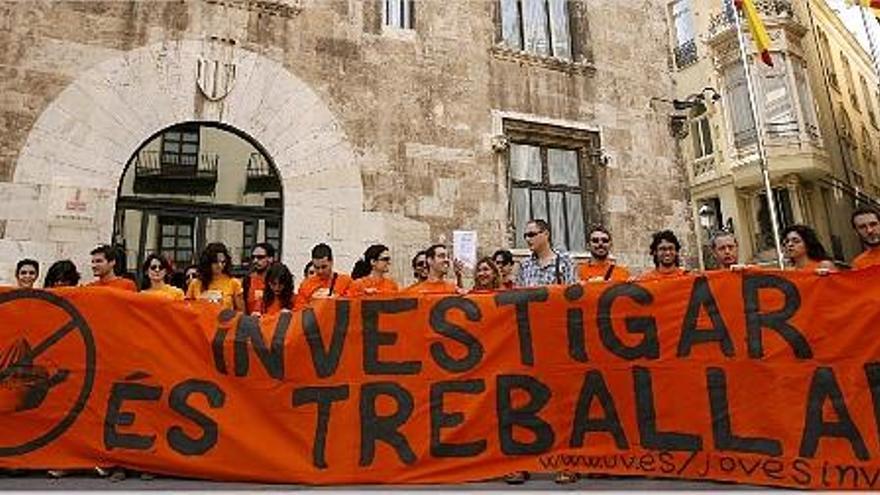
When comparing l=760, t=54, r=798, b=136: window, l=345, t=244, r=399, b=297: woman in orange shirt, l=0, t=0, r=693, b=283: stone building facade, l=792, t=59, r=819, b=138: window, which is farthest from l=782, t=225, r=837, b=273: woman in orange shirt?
l=792, t=59, r=819, b=138: window

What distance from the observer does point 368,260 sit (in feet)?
23.3

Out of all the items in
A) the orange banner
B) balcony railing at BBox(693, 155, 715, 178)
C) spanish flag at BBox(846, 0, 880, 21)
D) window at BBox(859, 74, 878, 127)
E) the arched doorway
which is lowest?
the orange banner

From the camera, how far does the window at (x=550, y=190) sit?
10688 millimetres

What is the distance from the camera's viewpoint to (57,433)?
186 inches

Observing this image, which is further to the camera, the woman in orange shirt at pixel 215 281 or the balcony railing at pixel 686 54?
the balcony railing at pixel 686 54

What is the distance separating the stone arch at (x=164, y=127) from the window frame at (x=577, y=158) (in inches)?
93.9

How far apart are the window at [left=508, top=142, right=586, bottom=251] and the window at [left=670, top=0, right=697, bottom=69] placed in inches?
751

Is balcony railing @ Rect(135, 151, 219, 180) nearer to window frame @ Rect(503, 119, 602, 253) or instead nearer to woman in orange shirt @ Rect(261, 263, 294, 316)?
woman in orange shirt @ Rect(261, 263, 294, 316)

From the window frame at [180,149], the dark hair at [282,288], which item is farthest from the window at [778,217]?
the dark hair at [282,288]

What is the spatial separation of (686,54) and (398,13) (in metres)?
20.8

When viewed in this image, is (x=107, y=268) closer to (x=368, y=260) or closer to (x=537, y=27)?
(x=368, y=260)

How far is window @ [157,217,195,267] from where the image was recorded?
8.35 m

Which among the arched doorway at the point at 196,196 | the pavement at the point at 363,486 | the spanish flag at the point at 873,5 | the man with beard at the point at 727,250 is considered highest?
the spanish flag at the point at 873,5

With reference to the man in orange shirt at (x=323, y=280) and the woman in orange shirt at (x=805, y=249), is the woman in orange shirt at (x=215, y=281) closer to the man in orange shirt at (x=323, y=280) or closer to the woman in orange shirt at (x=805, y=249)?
the man in orange shirt at (x=323, y=280)
